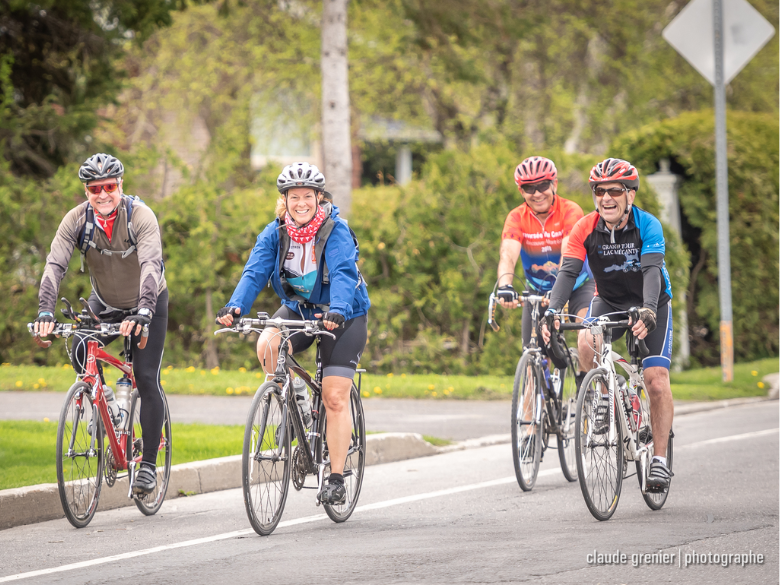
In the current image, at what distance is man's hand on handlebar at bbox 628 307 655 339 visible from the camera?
666cm

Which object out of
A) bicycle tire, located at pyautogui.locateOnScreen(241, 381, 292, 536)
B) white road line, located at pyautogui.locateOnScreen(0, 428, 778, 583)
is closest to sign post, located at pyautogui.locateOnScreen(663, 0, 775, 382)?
white road line, located at pyautogui.locateOnScreen(0, 428, 778, 583)

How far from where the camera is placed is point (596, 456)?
22.1 ft

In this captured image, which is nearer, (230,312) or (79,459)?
(230,312)

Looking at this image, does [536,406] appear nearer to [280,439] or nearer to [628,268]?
[628,268]

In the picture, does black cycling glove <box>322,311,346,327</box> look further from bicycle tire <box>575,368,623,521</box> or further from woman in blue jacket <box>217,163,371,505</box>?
bicycle tire <box>575,368,623,521</box>

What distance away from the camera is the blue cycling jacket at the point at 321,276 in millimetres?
6438

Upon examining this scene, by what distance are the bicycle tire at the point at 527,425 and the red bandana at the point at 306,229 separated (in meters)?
1.99

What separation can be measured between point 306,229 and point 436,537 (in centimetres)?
184

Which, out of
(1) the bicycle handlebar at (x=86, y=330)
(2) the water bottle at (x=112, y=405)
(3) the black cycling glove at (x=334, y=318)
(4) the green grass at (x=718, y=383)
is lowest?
(4) the green grass at (x=718, y=383)

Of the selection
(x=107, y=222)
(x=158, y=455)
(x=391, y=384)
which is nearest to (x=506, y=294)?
(x=158, y=455)

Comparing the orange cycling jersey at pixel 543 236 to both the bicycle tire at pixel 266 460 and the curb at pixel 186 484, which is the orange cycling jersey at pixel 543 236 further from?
the bicycle tire at pixel 266 460

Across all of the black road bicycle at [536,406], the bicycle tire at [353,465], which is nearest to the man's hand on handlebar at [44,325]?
the bicycle tire at [353,465]

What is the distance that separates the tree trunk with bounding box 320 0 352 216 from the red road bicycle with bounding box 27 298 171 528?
30.3 feet

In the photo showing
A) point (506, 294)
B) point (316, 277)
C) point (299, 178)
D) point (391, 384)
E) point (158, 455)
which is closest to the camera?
point (299, 178)
